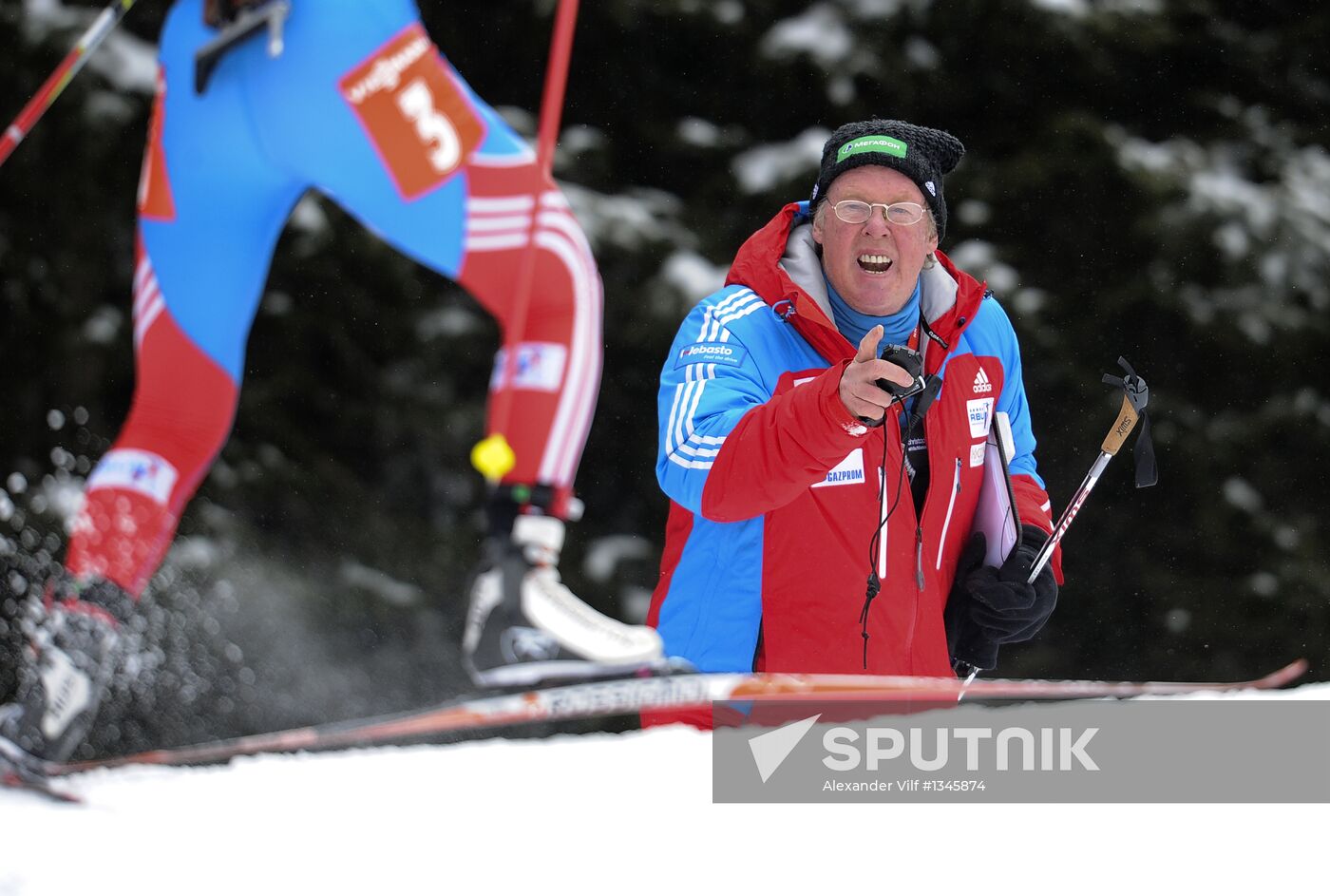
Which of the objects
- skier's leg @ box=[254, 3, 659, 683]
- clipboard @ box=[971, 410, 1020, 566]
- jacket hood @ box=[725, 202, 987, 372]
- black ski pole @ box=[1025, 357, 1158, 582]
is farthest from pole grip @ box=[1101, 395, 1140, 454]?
A: skier's leg @ box=[254, 3, 659, 683]

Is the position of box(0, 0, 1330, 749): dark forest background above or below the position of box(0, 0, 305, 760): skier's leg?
above

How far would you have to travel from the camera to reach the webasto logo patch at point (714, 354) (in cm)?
209

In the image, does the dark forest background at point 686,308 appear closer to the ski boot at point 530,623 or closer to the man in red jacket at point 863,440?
the ski boot at point 530,623

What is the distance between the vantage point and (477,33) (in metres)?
2.85

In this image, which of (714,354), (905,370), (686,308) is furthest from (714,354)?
(686,308)

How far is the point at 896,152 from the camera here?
2.12 meters

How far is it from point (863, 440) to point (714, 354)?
0.75 feet

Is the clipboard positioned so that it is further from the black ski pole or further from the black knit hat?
the black knit hat

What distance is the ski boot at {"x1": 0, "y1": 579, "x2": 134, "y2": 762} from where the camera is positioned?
6.37 ft

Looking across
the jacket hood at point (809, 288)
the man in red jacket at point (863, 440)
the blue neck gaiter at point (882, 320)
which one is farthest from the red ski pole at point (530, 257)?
the blue neck gaiter at point (882, 320)

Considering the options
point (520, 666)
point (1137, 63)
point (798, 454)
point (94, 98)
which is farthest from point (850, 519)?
point (1137, 63)

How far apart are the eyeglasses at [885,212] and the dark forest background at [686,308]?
95cm

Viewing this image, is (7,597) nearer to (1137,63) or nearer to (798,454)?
(798,454)

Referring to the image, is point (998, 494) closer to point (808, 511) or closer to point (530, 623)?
point (808, 511)
